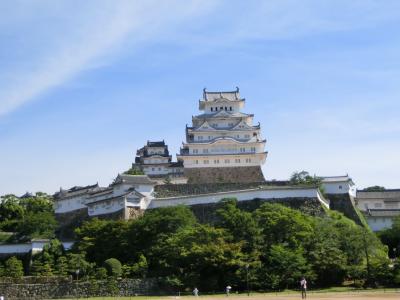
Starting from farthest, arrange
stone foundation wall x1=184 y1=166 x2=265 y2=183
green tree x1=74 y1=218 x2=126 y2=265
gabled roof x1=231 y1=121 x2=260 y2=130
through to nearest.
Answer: gabled roof x1=231 y1=121 x2=260 y2=130 < stone foundation wall x1=184 y1=166 x2=265 y2=183 < green tree x1=74 y1=218 x2=126 y2=265

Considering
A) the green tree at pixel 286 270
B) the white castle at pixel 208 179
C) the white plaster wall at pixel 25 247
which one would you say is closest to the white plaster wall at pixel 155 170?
the white castle at pixel 208 179

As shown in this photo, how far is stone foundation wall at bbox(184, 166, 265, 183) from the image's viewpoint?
51812mm

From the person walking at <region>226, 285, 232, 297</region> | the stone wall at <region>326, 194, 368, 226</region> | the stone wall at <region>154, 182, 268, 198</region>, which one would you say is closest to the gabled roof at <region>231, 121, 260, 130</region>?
the stone wall at <region>154, 182, 268, 198</region>

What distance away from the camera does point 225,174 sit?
5256cm

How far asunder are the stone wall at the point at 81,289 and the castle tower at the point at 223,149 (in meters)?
22.0

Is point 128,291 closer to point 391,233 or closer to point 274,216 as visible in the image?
point 274,216

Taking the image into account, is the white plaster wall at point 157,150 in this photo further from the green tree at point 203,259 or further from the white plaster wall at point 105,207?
the green tree at point 203,259

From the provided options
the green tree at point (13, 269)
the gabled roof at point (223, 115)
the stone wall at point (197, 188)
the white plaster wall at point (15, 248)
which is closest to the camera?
the green tree at point (13, 269)

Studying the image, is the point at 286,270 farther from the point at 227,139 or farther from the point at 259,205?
the point at 227,139

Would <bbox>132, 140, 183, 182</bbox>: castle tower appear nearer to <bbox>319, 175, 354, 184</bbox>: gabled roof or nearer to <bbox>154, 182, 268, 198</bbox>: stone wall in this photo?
<bbox>154, 182, 268, 198</bbox>: stone wall

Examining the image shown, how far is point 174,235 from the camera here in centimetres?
3369

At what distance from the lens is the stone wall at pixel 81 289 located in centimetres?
3028

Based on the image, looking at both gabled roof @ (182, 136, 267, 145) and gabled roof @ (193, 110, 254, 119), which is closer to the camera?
gabled roof @ (182, 136, 267, 145)

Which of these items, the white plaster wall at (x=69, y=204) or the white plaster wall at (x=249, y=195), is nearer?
the white plaster wall at (x=249, y=195)
